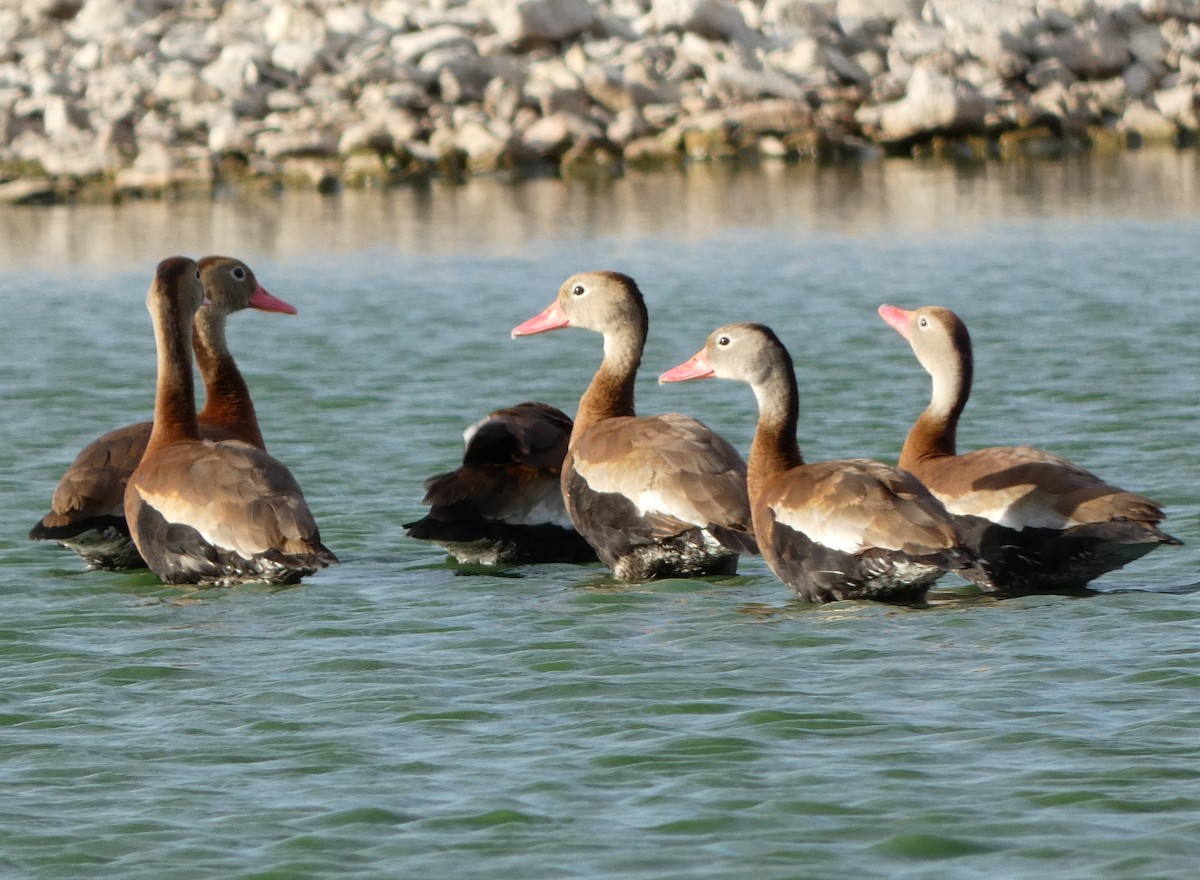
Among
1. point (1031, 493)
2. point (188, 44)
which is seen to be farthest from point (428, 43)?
point (1031, 493)

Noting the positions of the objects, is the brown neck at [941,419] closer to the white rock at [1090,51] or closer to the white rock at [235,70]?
the white rock at [235,70]

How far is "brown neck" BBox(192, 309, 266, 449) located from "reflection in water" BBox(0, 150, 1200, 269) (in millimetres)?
12992

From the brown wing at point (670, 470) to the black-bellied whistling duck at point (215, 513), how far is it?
4.25 ft

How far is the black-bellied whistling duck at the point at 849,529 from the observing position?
8156 millimetres

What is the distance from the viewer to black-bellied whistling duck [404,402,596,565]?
31.7 ft

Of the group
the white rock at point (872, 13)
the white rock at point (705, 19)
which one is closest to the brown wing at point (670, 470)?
the white rock at point (705, 19)

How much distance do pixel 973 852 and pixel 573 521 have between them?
4062mm

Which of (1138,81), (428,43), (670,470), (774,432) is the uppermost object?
(428,43)

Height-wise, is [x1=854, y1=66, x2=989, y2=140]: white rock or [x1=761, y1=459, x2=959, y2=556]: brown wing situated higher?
[x1=854, y1=66, x2=989, y2=140]: white rock

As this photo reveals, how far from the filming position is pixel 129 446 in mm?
10109

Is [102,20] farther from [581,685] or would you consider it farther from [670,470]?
[581,685]

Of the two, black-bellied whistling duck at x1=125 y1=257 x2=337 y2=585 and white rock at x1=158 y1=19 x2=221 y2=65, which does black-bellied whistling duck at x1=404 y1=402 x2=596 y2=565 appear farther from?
white rock at x1=158 y1=19 x2=221 y2=65

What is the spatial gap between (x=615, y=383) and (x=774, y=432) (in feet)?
4.49

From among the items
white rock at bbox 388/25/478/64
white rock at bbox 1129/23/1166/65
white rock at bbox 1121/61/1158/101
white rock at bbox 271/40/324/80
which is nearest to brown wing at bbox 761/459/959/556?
white rock at bbox 388/25/478/64
